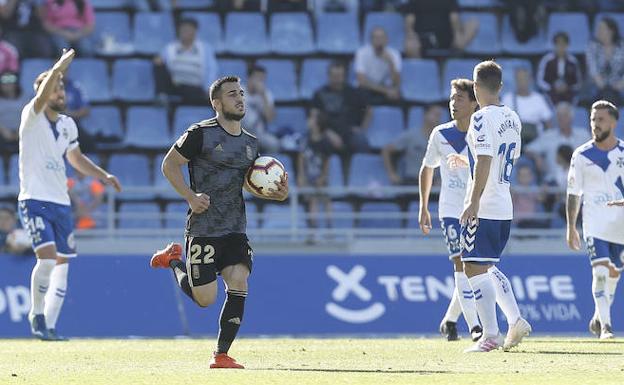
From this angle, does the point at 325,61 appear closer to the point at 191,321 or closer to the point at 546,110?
the point at 546,110

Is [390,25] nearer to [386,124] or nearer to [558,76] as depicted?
[386,124]

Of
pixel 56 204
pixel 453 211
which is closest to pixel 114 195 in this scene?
pixel 56 204

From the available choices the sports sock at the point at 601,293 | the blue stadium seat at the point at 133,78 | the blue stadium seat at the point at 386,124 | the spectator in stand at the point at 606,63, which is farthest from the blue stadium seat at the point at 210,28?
the sports sock at the point at 601,293

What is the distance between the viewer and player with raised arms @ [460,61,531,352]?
11.3m

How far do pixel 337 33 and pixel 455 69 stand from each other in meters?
1.94

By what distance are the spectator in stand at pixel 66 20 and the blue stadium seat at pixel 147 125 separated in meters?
1.48

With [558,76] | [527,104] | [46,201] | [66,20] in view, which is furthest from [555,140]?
[46,201]

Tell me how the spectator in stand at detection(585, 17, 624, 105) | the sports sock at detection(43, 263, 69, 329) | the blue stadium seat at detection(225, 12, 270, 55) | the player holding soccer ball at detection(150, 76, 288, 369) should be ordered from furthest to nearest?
1. the blue stadium seat at detection(225, 12, 270, 55)
2. the spectator in stand at detection(585, 17, 624, 105)
3. the sports sock at detection(43, 263, 69, 329)
4. the player holding soccer ball at detection(150, 76, 288, 369)

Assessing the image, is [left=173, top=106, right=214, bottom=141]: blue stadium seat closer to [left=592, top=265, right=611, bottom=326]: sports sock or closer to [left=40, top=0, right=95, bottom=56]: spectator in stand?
[left=40, top=0, right=95, bottom=56]: spectator in stand

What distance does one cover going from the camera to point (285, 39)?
22516 mm

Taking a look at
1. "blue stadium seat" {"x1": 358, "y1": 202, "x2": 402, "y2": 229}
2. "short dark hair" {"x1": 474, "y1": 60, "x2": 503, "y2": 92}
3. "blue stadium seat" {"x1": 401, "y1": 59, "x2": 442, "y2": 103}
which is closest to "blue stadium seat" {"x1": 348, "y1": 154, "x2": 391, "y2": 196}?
"blue stadium seat" {"x1": 358, "y1": 202, "x2": 402, "y2": 229}

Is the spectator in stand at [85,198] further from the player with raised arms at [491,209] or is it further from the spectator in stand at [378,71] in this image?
the player with raised arms at [491,209]

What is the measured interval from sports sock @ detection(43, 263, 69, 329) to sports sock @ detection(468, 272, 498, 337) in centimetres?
475

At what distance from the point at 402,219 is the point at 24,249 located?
18.8 feet
